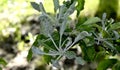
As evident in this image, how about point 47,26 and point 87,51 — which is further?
point 87,51

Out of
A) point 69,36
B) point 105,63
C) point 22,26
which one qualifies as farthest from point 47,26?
point 22,26

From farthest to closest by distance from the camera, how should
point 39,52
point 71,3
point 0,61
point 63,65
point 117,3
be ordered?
point 117,3 → point 63,65 → point 0,61 → point 71,3 → point 39,52

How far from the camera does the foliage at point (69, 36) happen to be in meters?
0.60

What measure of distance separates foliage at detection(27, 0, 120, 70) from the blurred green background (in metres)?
2.95

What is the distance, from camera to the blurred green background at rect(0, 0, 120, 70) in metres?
3.81

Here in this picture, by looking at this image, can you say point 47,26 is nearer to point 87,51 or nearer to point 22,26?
point 87,51

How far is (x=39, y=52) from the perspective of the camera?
1.94ft

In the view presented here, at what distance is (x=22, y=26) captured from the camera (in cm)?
403

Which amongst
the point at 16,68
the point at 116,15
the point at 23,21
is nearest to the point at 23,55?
the point at 16,68

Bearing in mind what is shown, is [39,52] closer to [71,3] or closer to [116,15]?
[71,3]

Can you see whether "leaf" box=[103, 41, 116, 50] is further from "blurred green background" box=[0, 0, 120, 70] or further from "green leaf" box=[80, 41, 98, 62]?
"blurred green background" box=[0, 0, 120, 70]

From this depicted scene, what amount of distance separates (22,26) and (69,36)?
11.1 ft

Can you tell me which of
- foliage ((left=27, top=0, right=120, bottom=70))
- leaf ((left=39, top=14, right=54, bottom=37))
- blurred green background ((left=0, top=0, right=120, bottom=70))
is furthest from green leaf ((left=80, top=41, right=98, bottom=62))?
blurred green background ((left=0, top=0, right=120, bottom=70))

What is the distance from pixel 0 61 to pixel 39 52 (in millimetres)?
247
